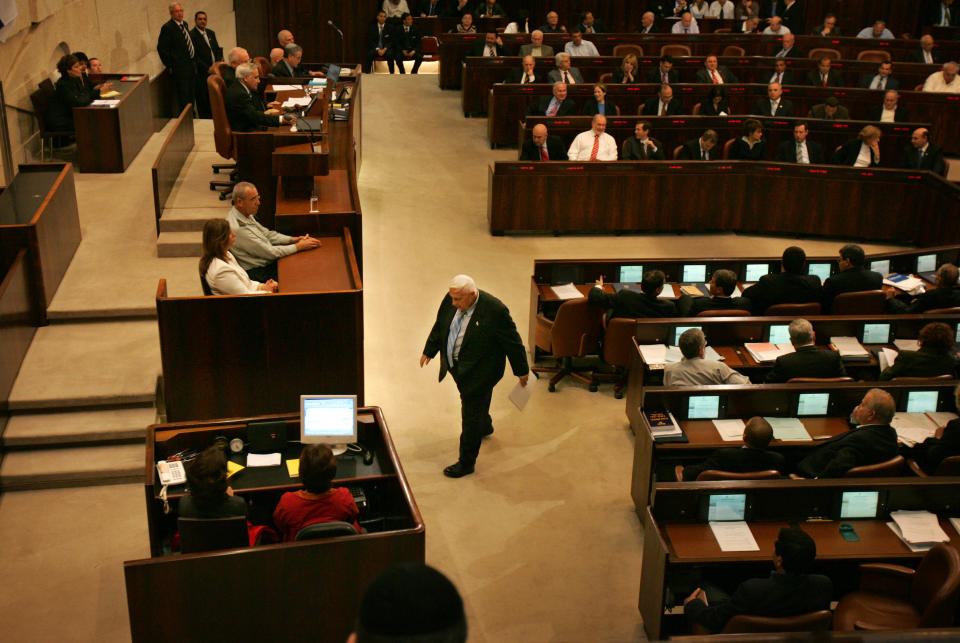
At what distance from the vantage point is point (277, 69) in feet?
38.4

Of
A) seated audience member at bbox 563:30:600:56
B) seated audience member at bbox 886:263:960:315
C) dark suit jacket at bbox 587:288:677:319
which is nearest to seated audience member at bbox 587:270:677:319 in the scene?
dark suit jacket at bbox 587:288:677:319

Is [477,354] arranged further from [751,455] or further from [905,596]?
[905,596]

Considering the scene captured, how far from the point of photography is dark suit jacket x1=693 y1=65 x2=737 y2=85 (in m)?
13.6

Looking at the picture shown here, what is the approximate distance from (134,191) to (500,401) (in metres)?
4.80

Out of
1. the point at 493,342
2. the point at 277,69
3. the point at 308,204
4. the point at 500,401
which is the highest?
the point at 277,69

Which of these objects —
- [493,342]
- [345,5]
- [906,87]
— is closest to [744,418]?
[493,342]

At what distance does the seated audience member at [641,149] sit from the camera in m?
11.1

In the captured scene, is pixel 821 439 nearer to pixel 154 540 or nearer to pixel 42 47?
pixel 154 540

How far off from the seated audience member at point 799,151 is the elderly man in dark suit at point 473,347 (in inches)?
250

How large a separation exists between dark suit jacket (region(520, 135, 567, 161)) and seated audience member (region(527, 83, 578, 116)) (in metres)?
1.18

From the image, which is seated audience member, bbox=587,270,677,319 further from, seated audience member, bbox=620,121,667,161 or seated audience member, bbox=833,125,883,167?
seated audience member, bbox=833,125,883,167

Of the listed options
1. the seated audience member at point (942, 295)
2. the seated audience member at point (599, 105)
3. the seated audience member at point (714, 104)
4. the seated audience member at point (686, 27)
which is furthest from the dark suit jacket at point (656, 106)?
the seated audience member at point (942, 295)

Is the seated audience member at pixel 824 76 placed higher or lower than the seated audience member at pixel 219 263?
higher

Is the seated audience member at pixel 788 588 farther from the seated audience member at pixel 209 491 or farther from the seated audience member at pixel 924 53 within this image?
the seated audience member at pixel 924 53
